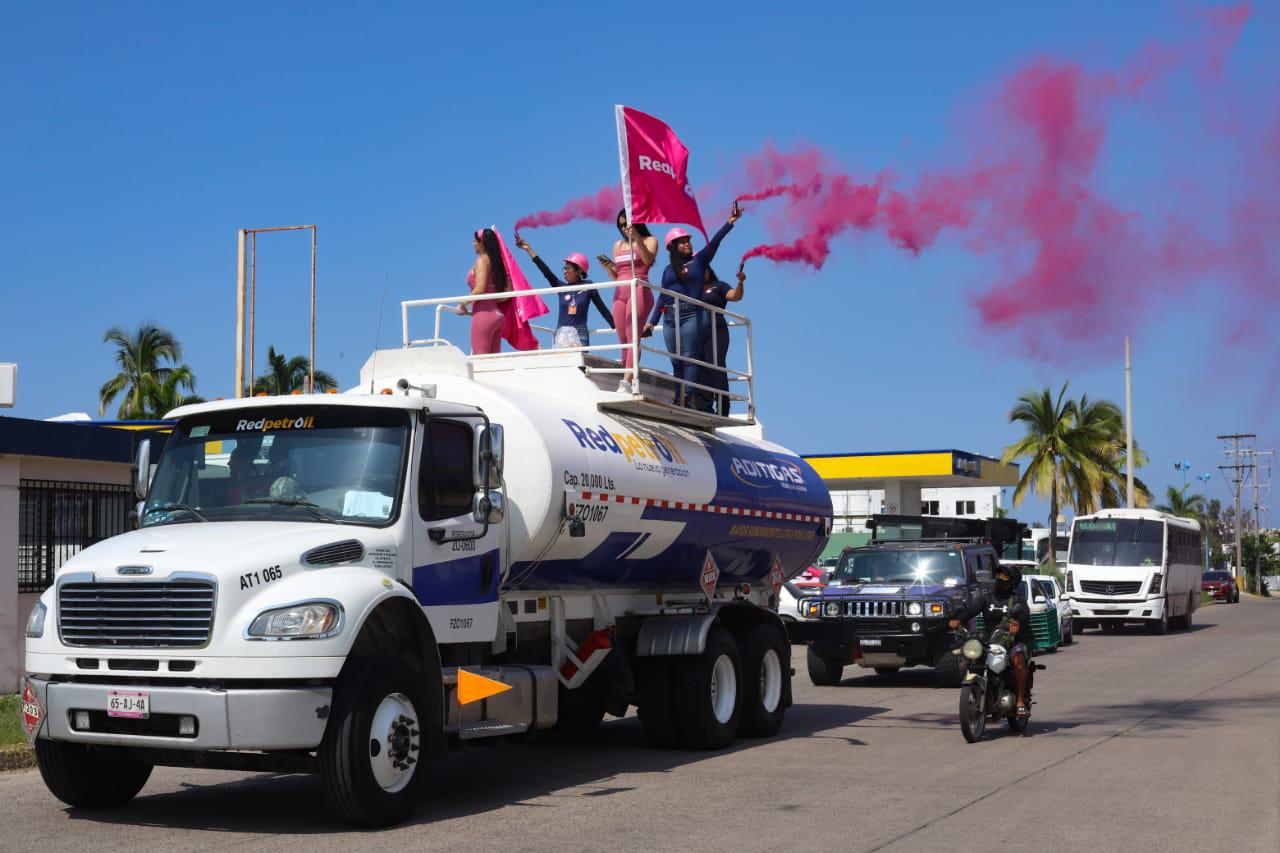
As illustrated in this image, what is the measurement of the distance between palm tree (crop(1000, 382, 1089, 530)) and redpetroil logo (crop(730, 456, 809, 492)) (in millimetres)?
44326

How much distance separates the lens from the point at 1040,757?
12695 millimetres

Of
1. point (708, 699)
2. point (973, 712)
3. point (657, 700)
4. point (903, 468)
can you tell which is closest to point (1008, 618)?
point (973, 712)

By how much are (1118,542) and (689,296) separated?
26.1 metres

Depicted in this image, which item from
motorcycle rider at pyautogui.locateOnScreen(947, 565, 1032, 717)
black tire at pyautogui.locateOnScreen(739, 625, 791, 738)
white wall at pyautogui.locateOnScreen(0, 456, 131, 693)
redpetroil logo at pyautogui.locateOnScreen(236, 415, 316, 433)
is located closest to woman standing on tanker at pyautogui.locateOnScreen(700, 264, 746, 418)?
black tire at pyautogui.locateOnScreen(739, 625, 791, 738)

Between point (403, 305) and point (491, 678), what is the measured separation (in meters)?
5.31

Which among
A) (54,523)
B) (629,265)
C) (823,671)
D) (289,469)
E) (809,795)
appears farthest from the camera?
(823,671)

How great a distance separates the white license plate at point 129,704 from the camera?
8.74 meters

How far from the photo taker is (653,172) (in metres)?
14.5

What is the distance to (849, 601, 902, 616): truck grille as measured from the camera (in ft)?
64.2

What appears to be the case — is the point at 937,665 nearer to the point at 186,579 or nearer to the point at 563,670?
the point at 563,670

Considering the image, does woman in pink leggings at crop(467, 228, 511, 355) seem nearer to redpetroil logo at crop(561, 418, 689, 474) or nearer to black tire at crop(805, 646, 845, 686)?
redpetroil logo at crop(561, 418, 689, 474)

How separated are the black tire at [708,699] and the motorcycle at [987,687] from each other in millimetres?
2217

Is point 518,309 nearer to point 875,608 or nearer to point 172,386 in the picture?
point 875,608

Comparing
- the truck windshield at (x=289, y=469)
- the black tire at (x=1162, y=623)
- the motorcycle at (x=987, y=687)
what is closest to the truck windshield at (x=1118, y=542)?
the black tire at (x=1162, y=623)
